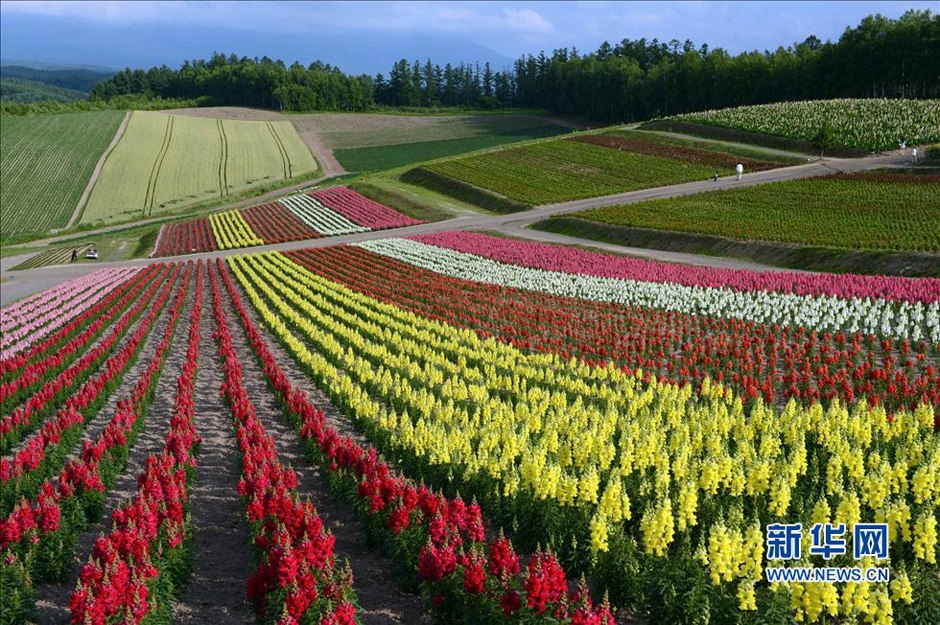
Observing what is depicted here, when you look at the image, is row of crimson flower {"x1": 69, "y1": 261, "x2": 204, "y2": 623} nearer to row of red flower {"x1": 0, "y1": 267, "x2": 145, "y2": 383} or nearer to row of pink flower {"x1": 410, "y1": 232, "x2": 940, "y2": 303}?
row of red flower {"x1": 0, "y1": 267, "x2": 145, "y2": 383}

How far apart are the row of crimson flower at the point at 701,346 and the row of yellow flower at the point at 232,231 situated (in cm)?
2879

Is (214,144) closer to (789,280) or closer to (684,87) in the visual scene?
(684,87)

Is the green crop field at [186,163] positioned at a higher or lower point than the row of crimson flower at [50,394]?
higher

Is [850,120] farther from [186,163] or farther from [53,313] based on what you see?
[186,163]

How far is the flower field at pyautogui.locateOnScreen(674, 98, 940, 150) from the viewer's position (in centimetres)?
6825

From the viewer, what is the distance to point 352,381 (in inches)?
866

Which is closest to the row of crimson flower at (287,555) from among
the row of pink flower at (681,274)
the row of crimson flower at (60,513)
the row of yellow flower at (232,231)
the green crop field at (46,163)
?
the row of crimson flower at (60,513)

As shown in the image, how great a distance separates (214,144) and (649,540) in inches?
4596

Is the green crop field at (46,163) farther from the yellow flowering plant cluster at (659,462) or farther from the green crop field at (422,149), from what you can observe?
the yellow flowering plant cluster at (659,462)

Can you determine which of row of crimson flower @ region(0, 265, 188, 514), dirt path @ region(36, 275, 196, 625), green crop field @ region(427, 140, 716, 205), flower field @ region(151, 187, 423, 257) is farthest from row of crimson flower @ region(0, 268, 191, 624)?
green crop field @ region(427, 140, 716, 205)

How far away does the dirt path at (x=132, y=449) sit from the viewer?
36.4 feet

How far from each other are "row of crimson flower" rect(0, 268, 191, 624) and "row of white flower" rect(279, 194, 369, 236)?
46038mm

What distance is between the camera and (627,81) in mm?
129000

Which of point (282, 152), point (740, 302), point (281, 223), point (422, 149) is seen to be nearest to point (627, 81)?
point (422, 149)
